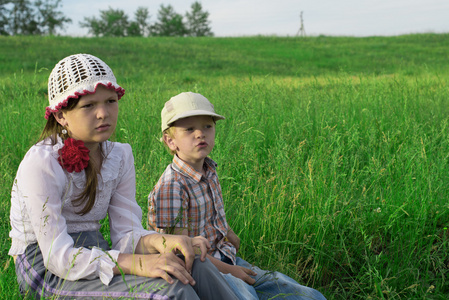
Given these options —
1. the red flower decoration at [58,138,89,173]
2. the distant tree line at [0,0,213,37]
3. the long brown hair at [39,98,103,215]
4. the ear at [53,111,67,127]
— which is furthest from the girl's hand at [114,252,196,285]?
the distant tree line at [0,0,213,37]

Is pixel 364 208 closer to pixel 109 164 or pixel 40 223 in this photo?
pixel 109 164

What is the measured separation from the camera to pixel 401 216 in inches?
123

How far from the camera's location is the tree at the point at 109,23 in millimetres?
54281

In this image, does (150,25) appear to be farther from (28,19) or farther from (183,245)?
(183,245)

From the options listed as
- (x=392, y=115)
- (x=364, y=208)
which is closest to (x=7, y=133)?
(x=364, y=208)

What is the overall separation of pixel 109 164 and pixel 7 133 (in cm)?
281

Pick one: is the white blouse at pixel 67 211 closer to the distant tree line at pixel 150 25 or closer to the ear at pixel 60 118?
the ear at pixel 60 118

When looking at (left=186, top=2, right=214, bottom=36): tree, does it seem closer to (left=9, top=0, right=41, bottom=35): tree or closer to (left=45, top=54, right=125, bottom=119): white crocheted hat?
(left=9, top=0, right=41, bottom=35): tree

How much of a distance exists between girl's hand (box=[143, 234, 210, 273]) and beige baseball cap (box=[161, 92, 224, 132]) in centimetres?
64

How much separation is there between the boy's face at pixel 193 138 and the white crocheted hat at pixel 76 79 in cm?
47

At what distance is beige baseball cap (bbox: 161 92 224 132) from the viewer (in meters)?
2.23

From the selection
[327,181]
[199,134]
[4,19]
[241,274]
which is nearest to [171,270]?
[241,274]

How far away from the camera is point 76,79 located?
187cm

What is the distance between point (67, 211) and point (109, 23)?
2229 inches
